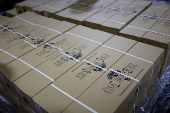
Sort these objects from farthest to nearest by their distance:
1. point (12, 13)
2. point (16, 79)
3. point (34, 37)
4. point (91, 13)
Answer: point (12, 13) → point (91, 13) → point (34, 37) → point (16, 79)

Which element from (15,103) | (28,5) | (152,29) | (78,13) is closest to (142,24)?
(152,29)

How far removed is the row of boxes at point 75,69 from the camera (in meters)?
1.23

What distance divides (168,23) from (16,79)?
192 cm

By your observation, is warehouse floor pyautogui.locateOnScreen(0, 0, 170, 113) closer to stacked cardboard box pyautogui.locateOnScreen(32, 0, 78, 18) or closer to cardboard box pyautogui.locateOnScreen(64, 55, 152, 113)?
cardboard box pyautogui.locateOnScreen(64, 55, 152, 113)

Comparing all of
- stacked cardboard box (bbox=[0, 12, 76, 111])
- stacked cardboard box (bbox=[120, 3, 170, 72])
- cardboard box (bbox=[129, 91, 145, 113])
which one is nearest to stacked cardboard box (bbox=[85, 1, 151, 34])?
stacked cardboard box (bbox=[120, 3, 170, 72])

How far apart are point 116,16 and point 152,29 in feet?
1.97

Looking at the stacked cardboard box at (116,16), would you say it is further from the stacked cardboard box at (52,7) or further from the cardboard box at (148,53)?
the stacked cardboard box at (52,7)

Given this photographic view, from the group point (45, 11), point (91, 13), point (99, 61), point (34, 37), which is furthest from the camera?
point (45, 11)

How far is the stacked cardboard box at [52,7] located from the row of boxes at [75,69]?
28.4 inches

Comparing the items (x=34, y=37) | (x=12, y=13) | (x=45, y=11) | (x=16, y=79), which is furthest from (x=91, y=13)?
(x=12, y=13)

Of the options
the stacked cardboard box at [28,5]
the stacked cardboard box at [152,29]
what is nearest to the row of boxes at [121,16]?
the stacked cardboard box at [152,29]

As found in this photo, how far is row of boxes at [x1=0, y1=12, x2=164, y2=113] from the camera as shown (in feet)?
4.03

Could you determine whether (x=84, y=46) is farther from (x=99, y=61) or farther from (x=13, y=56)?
(x=13, y=56)

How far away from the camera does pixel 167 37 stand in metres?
1.80
